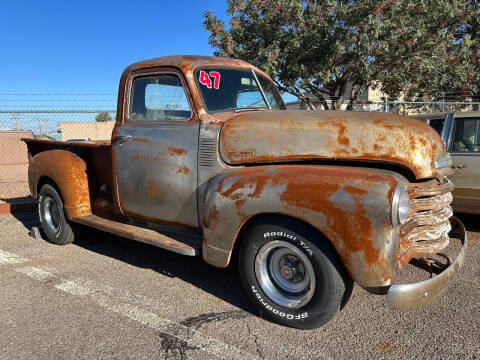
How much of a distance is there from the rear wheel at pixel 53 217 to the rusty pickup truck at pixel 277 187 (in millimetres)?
1097

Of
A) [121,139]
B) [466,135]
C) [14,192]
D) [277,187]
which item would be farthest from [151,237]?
[14,192]

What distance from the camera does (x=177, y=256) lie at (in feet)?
15.1

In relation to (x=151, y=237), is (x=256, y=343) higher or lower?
lower

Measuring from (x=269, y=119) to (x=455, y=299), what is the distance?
2.28 metres

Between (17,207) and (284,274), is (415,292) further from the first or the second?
(17,207)

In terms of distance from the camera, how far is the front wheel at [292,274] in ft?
8.61

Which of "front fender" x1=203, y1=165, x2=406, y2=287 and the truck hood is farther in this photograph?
the truck hood

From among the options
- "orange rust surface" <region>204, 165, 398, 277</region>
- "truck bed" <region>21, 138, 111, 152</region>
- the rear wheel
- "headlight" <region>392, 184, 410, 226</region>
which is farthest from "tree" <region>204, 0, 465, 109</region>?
"headlight" <region>392, 184, 410, 226</region>

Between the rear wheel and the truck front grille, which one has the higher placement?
the truck front grille

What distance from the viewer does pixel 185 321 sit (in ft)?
9.94

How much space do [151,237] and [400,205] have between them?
227cm

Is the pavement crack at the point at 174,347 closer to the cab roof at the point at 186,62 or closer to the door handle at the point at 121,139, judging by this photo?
the door handle at the point at 121,139

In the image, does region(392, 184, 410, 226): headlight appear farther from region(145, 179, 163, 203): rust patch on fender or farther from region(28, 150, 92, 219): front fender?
region(28, 150, 92, 219): front fender

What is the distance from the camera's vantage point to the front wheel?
8.61 feet
